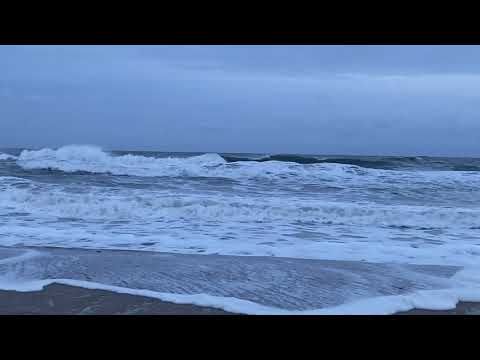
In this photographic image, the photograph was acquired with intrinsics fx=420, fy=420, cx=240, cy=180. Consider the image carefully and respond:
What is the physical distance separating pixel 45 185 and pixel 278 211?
6.54m

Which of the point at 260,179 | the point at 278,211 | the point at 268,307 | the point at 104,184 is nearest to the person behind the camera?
the point at 268,307

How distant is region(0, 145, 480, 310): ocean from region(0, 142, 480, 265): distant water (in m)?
0.02

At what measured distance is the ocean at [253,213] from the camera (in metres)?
5.85

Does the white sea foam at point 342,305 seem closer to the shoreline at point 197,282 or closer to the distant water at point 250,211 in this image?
the shoreline at point 197,282

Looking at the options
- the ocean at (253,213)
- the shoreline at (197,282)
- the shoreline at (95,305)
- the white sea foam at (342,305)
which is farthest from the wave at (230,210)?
the shoreline at (95,305)

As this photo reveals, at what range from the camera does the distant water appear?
600 cm

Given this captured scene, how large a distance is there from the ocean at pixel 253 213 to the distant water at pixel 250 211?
22 millimetres

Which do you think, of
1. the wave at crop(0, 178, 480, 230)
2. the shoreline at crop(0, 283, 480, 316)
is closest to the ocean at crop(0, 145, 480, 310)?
the wave at crop(0, 178, 480, 230)

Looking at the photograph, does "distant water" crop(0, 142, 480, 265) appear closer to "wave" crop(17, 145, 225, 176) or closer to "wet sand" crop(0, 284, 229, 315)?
"wave" crop(17, 145, 225, 176)

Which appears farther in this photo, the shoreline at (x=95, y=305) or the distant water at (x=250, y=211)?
the distant water at (x=250, y=211)

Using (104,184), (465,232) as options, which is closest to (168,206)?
(104,184)

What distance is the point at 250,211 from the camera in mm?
8688
